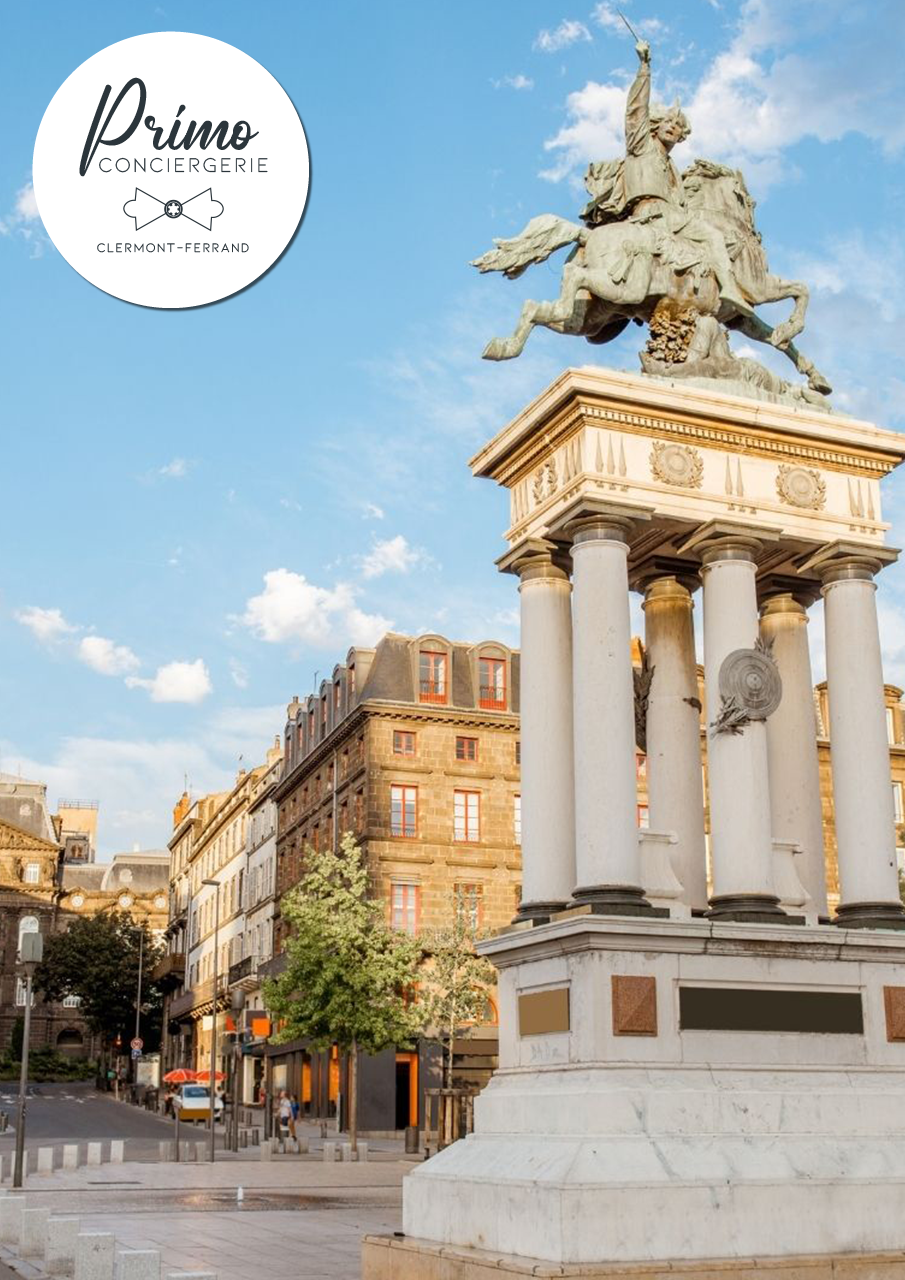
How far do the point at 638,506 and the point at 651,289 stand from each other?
2866mm

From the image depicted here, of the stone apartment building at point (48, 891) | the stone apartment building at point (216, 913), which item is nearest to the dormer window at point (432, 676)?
A: the stone apartment building at point (216, 913)

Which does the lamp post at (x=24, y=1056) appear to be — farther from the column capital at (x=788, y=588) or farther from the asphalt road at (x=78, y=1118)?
the column capital at (x=788, y=588)

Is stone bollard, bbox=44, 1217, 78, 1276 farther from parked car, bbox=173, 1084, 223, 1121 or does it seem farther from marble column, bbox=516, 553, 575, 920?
parked car, bbox=173, 1084, 223, 1121

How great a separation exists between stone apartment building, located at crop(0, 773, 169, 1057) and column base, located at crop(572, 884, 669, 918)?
11872cm

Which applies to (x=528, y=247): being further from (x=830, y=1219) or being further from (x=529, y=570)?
(x=830, y=1219)

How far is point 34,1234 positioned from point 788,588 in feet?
36.2

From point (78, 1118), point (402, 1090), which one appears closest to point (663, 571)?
point (402, 1090)

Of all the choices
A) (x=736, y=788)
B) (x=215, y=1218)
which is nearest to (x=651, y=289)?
(x=736, y=788)

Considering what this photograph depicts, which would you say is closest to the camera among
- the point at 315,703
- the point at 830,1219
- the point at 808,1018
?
the point at 830,1219

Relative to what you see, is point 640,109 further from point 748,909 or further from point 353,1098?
point 353,1098

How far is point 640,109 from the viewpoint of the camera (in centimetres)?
1738

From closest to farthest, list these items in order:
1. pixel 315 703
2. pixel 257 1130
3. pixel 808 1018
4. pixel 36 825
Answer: pixel 808 1018
pixel 257 1130
pixel 315 703
pixel 36 825

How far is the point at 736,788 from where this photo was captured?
1484 centimetres

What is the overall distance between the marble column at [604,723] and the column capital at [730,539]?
35.4 inches
